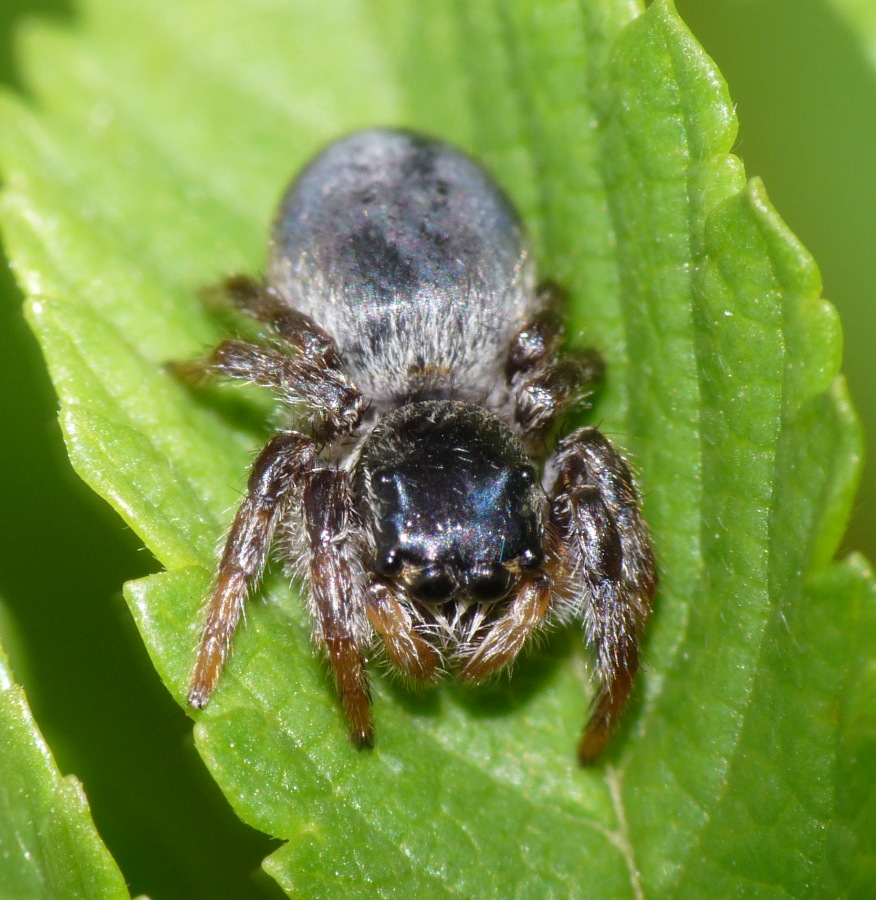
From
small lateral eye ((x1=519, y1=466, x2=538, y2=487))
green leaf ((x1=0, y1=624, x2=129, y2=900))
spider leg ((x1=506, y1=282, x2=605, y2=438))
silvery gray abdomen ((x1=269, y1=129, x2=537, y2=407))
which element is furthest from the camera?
silvery gray abdomen ((x1=269, y1=129, x2=537, y2=407))

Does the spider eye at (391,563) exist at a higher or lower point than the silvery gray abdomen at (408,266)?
lower

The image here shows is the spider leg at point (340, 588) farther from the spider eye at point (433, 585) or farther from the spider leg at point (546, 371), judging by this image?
the spider leg at point (546, 371)

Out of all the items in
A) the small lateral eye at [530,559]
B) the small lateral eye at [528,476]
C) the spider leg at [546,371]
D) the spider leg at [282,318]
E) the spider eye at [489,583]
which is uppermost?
the spider leg at [546,371]

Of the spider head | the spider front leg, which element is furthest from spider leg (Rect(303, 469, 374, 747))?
the spider front leg

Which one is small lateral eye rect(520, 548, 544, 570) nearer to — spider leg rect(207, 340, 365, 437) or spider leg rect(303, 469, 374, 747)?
spider leg rect(303, 469, 374, 747)

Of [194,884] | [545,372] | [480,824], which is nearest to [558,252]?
[545,372]

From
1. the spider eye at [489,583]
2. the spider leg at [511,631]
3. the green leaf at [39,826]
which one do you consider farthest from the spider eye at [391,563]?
the green leaf at [39,826]

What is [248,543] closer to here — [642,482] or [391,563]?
[391,563]
